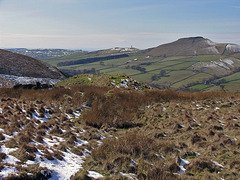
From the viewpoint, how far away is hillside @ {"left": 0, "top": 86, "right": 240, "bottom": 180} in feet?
16.9

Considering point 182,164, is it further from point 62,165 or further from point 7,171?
point 7,171

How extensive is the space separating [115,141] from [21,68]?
29.4 meters

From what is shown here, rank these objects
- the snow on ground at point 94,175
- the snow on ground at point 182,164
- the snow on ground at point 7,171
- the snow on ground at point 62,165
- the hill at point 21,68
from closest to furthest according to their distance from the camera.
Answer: the snow on ground at point 7,171 < the snow on ground at point 62,165 < the snow on ground at point 94,175 < the snow on ground at point 182,164 < the hill at point 21,68

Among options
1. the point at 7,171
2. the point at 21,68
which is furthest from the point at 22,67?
the point at 7,171

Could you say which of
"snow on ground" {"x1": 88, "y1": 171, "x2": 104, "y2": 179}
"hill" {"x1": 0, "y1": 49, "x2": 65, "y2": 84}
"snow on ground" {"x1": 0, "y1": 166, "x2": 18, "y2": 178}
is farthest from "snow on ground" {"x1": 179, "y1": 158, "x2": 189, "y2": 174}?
"hill" {"x1": 0, "y1": 49, "x2": 65, "y2": 84}

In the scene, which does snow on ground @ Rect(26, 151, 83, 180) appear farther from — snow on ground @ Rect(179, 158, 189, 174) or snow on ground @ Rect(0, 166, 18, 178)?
snow on ground @ Rect(179, 158, 189, 174)

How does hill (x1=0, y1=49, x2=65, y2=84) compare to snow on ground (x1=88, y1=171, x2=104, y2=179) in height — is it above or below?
above

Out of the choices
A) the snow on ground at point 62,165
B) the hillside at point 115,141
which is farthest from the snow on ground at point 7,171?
the snow on ground at point 62,165

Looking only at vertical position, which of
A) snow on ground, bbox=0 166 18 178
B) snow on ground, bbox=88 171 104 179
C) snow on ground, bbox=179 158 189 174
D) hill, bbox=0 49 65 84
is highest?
hill, bbox=0 49 65 84

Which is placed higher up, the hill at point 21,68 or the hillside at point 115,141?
the hill at point 21,68

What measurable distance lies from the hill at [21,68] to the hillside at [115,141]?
1687cm

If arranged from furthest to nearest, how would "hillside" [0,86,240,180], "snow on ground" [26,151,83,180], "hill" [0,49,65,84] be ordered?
1. "hill" [0,49,65,84]
2. "hillside" [0,86,240,180]
3. "snow on ground" [26,151,83,180]

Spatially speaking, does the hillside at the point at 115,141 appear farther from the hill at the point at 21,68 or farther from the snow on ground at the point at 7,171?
the hill at the point at 21,68

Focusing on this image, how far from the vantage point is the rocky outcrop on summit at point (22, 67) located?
1143 inches
